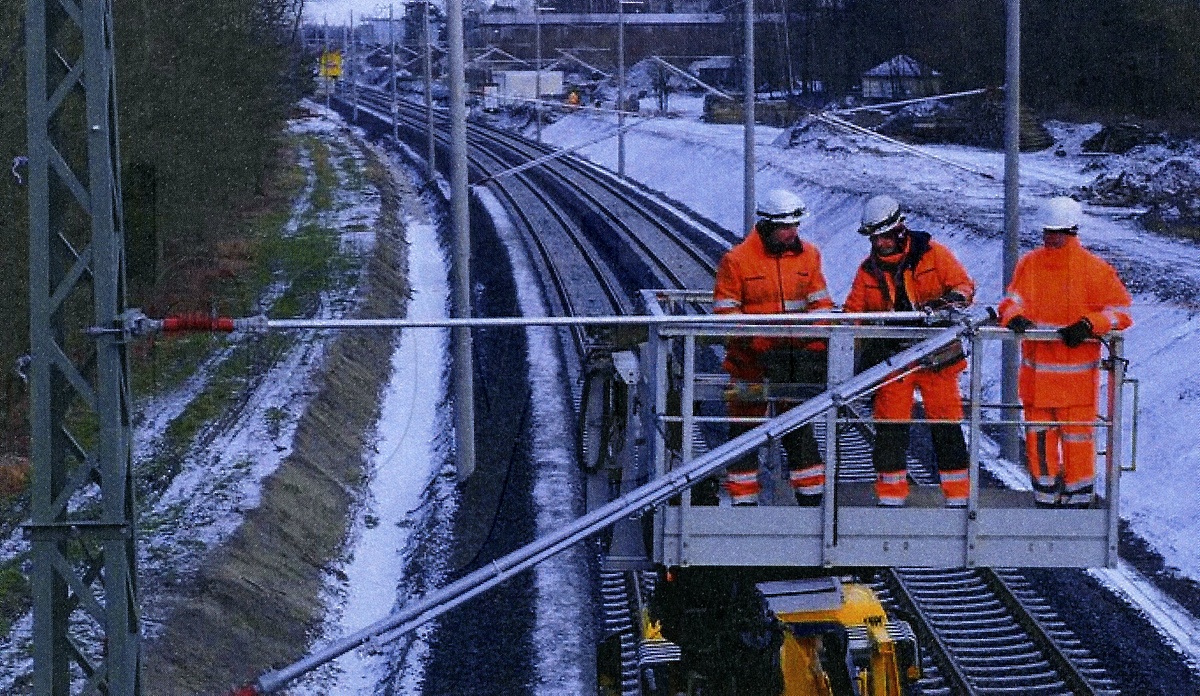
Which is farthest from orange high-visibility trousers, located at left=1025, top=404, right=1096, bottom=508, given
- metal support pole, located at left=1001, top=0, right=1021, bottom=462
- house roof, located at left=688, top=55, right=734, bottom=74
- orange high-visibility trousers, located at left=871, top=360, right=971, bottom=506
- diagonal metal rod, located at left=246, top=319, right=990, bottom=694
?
house roof, located at left=688, top=55, right=734, bottom=74

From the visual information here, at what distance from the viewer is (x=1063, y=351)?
9.78 m

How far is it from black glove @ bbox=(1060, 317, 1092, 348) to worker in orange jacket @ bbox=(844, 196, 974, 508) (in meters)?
0.58

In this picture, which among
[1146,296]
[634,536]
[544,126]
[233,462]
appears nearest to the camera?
[634,536]

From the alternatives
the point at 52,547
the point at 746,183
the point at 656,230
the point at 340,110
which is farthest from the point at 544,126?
the point at 52,547

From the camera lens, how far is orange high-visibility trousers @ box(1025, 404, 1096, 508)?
9898 millimetres

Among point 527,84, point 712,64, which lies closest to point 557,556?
point 712,64

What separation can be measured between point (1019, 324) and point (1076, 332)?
1.04 feet

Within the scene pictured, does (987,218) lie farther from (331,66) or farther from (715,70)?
(331,66)

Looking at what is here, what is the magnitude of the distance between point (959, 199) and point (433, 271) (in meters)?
11.6

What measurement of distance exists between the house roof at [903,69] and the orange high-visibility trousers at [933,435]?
49043mm

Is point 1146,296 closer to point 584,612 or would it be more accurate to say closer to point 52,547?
point 584,612

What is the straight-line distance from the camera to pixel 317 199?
1890 inches

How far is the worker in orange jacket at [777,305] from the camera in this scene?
9914mm

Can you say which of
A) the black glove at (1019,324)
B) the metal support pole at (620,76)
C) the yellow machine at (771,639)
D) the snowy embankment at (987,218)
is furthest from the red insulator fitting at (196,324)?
the metal support pole at (620,76)
